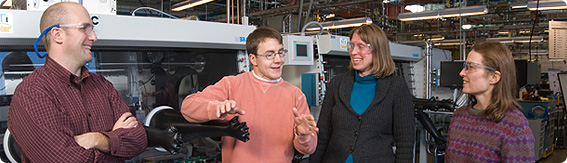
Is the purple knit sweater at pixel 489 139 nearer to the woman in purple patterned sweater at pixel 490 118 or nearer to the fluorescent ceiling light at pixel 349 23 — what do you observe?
the woman in purple patterned sweater at pixel 490 118

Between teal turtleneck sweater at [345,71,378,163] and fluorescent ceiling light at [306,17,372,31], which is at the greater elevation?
fluorescent ceiling light at [306,17,372,31]

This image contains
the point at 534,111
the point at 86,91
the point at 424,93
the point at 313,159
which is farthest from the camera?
the point at 534,111

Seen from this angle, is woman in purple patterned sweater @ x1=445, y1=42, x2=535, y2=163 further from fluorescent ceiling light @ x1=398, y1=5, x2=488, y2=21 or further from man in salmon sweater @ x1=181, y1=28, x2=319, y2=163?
fluorescent ceiling light @ x1=398, y1=5, x2=488, y2=21

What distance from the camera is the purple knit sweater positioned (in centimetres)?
147

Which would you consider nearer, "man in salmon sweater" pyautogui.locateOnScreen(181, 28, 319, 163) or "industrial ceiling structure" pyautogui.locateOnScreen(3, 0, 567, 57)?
"man in salmon sweater" pyautogui.locateOnScreen(181, 28, 319, 163)

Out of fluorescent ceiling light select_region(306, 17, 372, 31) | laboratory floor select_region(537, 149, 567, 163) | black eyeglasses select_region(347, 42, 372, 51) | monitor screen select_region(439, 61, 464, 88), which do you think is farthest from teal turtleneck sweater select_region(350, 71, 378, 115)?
fluorescent ceiling light select_region(306, 17, 372, 31)

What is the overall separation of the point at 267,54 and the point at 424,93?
3826mm

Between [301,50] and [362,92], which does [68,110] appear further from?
[301,50]

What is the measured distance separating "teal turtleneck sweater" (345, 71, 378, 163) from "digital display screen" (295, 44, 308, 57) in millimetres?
1376

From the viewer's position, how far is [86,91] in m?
1.47

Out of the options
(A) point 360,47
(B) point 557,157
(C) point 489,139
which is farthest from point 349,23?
(C) point 489,139

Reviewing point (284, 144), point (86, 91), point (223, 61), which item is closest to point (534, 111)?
point (223, 61)

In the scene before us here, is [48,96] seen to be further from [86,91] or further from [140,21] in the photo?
[140,21]

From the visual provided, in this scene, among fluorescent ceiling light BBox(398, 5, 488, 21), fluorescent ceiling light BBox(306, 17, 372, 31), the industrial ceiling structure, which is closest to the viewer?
fluorescent ceiling light BBox(398, 5, 488, 21)
